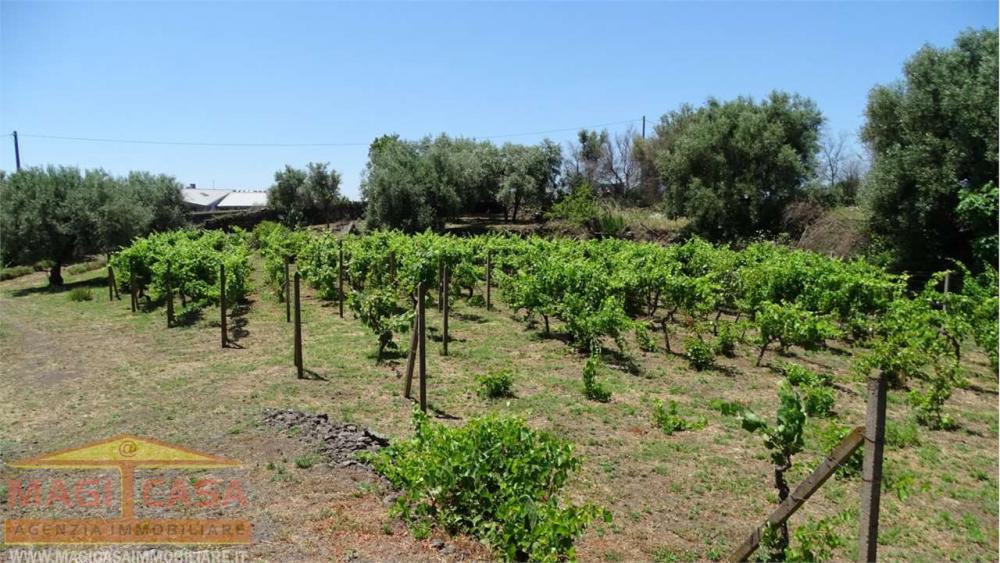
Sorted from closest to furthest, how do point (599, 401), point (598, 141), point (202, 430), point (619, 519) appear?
1. point (619, 519)
2. point (202, 430)
3. point (599, 401)
4. point (598, 141)

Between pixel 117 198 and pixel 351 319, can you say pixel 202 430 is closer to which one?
pixel 351 319

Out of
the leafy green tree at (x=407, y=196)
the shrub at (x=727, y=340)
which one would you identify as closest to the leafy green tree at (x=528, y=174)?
the leafy green tree at (x=407, y=196)

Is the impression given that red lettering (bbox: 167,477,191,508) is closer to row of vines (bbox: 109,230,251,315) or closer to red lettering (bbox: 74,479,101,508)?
red lettering (bbox: 74,479,101,508)

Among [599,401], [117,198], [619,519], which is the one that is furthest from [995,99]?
[117,198]

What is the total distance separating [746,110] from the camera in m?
27.8

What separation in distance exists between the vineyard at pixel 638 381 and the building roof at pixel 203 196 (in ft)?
147

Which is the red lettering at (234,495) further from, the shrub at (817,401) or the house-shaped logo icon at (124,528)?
the shrub at (817,401)

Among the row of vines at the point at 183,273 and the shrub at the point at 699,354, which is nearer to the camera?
the shrub at the point at 699,354

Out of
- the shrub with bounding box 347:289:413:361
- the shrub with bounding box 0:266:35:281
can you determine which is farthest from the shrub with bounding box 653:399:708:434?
the shrub with bounding box 0:266:35:281

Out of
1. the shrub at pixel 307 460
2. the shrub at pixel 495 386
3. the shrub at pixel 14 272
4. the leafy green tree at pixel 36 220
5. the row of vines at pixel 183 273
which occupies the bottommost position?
the shrub at pixel 307 460

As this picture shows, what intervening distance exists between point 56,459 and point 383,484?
3.45 metres

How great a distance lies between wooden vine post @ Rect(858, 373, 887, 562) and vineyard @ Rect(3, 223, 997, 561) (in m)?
0.38

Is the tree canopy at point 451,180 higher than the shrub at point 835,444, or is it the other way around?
the tree canopy at point 451,180

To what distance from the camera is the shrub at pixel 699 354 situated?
10.2 m
